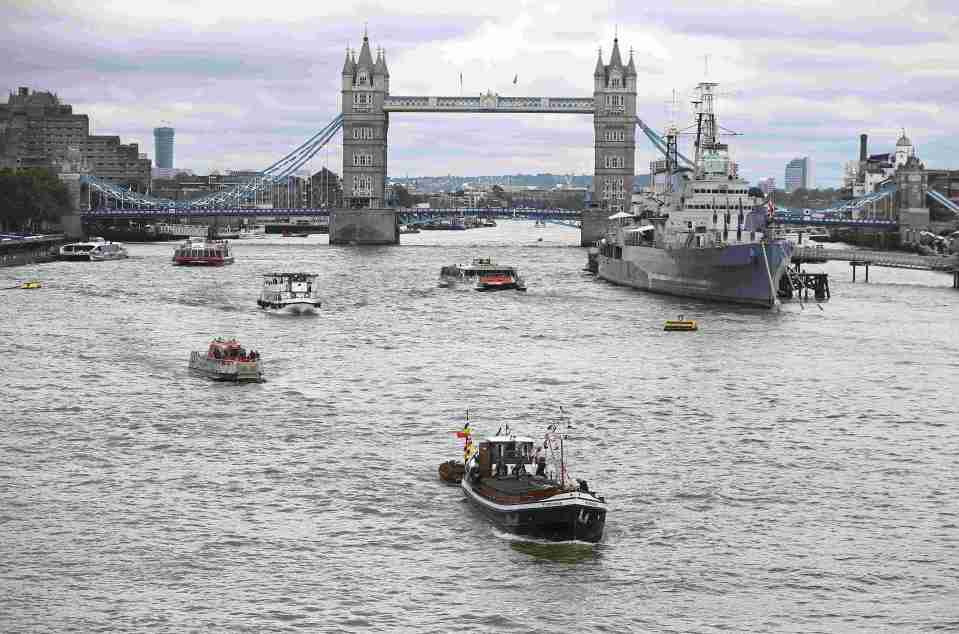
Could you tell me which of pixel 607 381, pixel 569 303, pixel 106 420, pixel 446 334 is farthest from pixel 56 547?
pixel 569 303

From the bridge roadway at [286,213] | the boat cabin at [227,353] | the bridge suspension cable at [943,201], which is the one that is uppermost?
the bridge suspension cable at [943,201]

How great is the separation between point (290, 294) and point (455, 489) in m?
46.0

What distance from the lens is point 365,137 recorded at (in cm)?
18400

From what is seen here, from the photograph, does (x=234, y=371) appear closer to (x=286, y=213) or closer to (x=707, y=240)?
(x=707, y=240)

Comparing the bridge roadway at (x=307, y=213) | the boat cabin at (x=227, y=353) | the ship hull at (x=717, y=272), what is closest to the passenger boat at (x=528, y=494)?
→ the boat cabin at (x=227, y=353)

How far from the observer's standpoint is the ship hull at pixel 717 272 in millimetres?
84625

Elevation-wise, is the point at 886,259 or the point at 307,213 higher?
the point at 307,213

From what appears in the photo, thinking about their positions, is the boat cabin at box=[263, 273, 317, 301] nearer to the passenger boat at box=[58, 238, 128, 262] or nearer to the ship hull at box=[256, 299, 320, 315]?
the ship hull at box=[256, 299, 320, 315]

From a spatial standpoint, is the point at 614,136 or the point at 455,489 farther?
the point at 614,136

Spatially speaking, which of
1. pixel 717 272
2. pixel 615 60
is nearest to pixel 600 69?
pixel 615 60

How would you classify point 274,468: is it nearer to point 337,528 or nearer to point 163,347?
point 337,528

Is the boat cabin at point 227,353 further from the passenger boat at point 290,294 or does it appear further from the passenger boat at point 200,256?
the passenger boat at point 200,256

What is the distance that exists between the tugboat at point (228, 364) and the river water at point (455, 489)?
84 centimetres

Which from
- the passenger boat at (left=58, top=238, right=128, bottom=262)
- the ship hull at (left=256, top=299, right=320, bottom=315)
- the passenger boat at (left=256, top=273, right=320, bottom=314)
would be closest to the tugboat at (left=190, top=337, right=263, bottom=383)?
the ship hull at (left=256, top=299, right=320, bottom=315)
